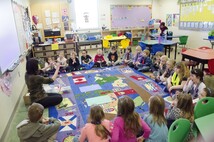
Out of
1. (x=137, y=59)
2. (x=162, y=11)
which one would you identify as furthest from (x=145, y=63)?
(x=162, y=11)

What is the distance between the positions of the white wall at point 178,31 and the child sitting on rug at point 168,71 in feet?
13.0

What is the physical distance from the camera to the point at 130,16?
923 cm

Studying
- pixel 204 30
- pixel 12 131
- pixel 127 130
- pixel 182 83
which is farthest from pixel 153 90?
pixel 204 30

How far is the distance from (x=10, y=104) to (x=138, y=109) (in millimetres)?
2068

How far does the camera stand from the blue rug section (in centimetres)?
277

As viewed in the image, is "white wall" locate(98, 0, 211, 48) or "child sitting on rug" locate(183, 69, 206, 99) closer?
"child sitting on rug" locate(183, 69, 206, 99)

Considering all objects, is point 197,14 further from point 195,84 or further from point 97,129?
point 97,129

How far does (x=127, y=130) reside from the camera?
5.48 ft

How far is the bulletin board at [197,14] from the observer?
664cm

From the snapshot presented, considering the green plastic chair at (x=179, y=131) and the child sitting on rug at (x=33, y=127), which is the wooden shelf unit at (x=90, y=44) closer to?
the child sitting on rug at (x=33, y=127)

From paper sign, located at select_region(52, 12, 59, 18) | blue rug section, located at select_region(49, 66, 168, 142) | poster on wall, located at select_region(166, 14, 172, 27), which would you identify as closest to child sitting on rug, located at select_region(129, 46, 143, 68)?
blue rug section, located at select_region(49, 66, 168, 142)

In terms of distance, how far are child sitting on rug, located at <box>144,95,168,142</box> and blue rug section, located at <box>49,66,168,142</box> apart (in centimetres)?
105

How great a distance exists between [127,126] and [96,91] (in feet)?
6.84

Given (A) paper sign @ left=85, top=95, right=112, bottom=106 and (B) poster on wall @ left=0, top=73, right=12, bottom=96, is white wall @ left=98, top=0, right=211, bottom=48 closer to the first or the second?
(A) paper sign @ left=85, top=95, right=112, bottom=106
